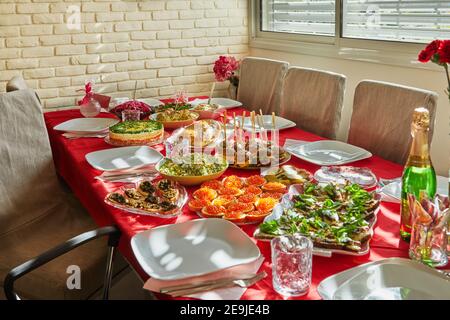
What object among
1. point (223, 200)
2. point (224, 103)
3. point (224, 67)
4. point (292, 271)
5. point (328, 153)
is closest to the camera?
point (292, 271)

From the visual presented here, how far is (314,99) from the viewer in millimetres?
2654

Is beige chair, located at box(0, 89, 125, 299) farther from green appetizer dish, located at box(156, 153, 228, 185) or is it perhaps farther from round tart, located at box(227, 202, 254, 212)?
round tart, located at box(227, 202, 254, 212)

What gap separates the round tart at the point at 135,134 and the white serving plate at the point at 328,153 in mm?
606

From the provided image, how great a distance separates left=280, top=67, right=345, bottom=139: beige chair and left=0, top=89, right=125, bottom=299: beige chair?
1239 mm

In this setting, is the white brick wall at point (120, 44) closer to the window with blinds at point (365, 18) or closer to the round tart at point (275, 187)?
the window with blinds at point (365, 18)

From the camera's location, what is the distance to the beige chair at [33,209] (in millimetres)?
1799

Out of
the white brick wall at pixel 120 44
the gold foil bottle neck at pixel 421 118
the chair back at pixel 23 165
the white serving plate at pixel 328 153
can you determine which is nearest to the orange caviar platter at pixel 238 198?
the white serving plate at pixel 328 153

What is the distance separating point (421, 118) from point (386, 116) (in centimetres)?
100

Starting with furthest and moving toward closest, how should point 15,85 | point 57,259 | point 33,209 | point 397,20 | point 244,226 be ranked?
1. point 397,20
2. point 15,85
3. point 33,209
4. point 57,259
5. point 244,226

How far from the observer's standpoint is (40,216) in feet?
7.07

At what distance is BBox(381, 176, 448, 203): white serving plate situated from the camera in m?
1.52

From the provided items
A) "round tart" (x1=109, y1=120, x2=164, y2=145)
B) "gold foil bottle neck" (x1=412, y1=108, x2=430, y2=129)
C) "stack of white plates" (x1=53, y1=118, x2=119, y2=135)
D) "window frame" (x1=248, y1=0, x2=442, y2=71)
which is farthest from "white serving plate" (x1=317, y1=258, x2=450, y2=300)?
"window frame" (x1=248, y1=0, x2=442, y2=71)

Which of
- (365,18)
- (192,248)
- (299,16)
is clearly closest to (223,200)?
(192,248)

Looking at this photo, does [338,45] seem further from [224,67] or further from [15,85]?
[15,85]
